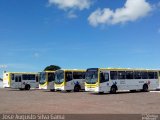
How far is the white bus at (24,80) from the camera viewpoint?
48.6 m

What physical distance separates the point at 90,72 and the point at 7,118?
21.1 meters

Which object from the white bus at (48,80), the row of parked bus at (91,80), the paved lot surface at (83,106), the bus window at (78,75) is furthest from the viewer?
the white bus at (48,80)

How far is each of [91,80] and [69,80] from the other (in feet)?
19.1

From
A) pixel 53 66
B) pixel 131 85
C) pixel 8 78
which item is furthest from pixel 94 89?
pixel 53 66

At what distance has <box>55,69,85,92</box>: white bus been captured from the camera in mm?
40281

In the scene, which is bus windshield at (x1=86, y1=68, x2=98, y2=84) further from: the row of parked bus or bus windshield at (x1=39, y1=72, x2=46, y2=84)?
bus windshield at (x1=39, y1=72, x2=46, y2=84)

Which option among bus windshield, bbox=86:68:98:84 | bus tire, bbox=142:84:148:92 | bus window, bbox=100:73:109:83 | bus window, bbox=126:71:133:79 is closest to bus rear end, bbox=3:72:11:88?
bus windshield, bbox=86:68:98:84

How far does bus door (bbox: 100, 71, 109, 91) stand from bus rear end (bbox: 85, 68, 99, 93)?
44cm

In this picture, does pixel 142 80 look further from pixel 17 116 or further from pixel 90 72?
pixel 17 116

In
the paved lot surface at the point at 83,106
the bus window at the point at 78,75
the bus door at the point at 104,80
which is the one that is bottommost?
the paved lot surface at the point at 83,106

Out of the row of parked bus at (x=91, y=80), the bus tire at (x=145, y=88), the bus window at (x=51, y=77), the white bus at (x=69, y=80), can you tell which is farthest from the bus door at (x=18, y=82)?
the bus tire at (x=145, y=88)

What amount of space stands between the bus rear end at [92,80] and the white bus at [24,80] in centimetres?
1567

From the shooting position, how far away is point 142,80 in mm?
38625

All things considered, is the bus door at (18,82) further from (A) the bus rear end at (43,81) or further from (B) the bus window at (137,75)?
(B) the bus window at (137,75)
